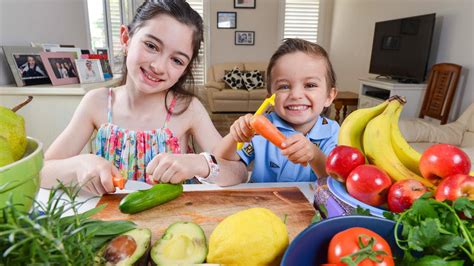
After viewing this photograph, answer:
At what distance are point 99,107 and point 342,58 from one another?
5210 mm

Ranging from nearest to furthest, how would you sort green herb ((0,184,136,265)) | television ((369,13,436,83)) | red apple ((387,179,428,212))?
green herb ((0,184,136,265)), red apple ((387,179,428,212)), television ((369,13,436,83))

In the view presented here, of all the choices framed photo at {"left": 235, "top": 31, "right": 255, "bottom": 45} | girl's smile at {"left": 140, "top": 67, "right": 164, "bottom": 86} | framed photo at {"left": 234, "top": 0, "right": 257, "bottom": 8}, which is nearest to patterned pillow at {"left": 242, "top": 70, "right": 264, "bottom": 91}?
framed photo at {"left": 235, "top": 31, "right": 255, "bottom": 45}

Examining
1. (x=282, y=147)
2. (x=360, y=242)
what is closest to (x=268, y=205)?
(x=282, y=147)

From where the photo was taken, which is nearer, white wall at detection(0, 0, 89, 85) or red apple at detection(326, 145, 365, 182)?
red apple at detection(326, 145, 365, 182)

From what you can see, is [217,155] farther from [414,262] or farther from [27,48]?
[27,48]

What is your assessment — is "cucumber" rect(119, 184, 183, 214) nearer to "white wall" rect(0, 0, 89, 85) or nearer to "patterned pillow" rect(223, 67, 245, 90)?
"white wall" rect(0, 0, 89, 85)

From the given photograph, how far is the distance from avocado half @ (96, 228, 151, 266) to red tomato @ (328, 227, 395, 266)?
233mm

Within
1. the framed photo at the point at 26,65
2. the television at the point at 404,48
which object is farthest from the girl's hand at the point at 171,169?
the television at the point at 404,48

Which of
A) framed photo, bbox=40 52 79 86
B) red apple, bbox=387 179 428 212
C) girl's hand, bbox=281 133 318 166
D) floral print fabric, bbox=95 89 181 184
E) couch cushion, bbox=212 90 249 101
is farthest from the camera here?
couch cushion, bbox=212 90 249 101

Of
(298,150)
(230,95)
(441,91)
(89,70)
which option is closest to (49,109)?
(89,70)

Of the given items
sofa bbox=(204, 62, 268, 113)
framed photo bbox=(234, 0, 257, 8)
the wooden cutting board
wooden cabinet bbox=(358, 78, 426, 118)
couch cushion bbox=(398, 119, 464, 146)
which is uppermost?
framed photo bbox=(234, 0, 257, 8)

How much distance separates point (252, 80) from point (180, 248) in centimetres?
543

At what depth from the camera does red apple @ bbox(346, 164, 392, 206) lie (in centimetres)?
54

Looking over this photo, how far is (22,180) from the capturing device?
35cm
